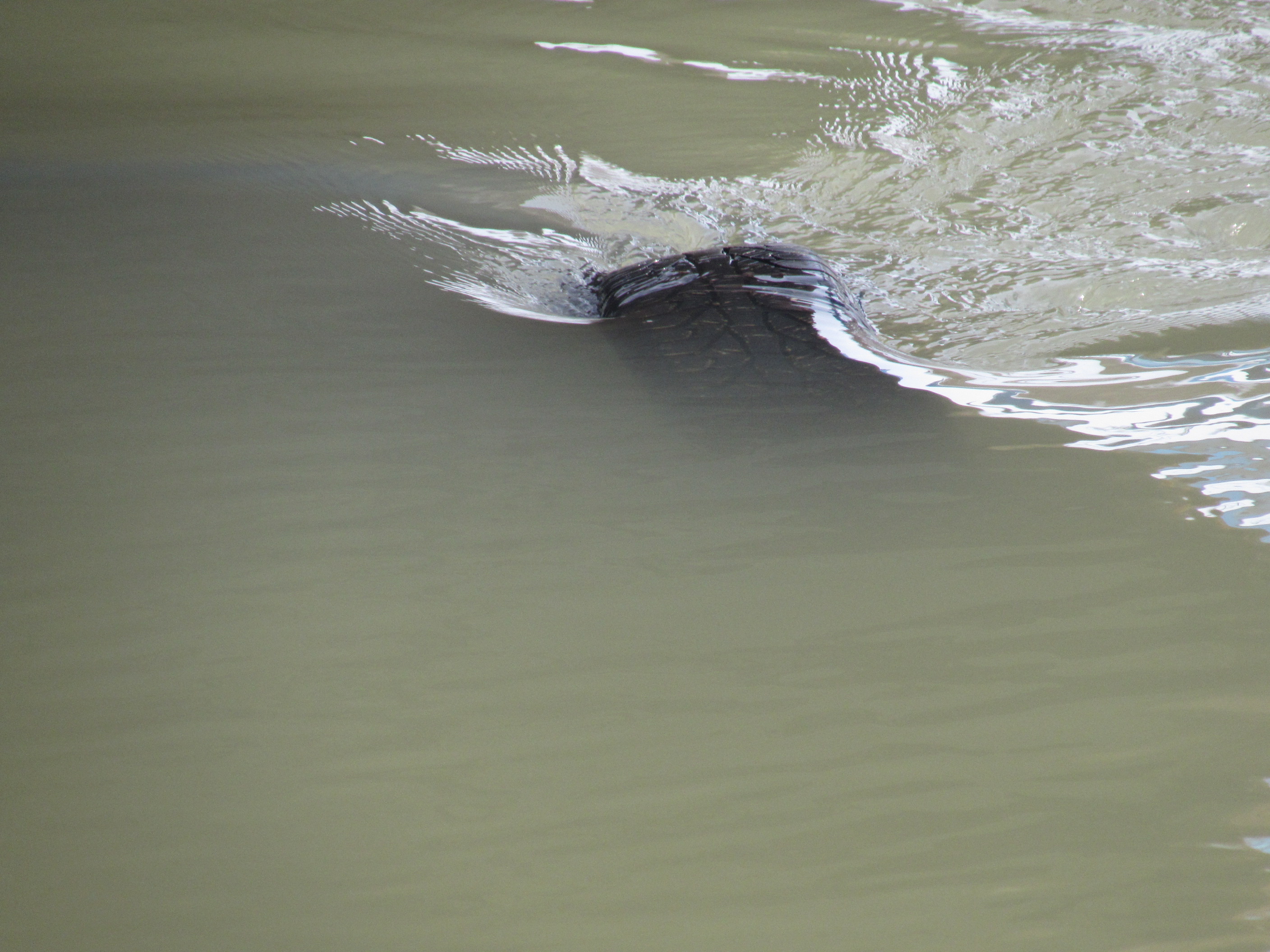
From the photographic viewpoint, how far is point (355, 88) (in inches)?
157

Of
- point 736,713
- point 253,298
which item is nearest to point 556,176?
point 253,298

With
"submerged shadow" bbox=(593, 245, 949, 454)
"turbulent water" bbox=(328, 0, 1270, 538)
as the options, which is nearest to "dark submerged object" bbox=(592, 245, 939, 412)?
"submerged shadow" bbox=(593, 245, 949, 454)

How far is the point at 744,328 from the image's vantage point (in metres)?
2.32

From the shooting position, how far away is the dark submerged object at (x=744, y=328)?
2080mm

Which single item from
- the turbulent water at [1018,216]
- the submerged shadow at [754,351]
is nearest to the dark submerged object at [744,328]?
the submerged shadow at [754,351]

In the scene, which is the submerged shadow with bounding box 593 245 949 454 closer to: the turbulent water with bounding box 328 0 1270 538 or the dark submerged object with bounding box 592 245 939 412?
the dark submerged object with bounding box 592 245 939 412

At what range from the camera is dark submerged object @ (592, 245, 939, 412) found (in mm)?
2080

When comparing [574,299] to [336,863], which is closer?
[336,863]

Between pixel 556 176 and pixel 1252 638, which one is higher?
pixel 556 176

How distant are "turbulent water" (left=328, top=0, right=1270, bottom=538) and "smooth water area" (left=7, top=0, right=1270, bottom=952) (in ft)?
0.07

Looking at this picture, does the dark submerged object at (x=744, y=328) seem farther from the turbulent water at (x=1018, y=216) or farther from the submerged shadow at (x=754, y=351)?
the turbulent water at (x=1018, y=216)

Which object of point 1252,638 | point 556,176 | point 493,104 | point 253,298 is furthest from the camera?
point 493,104

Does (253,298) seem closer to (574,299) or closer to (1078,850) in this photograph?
(574,299)

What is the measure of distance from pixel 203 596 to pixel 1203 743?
128cm
